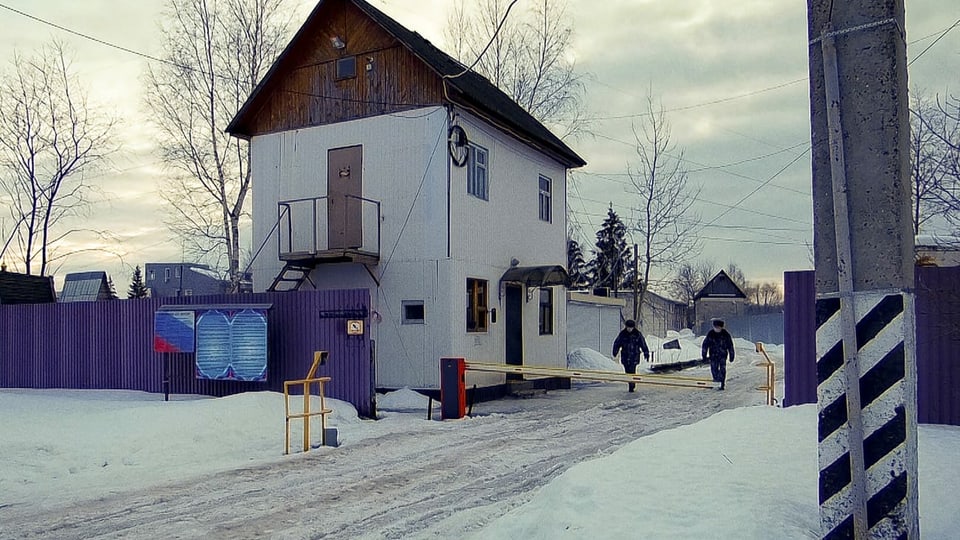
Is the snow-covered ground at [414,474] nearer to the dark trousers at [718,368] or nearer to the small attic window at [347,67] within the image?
the dark trousers at [718,368]

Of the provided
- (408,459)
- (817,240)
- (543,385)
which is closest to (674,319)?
(543,385)

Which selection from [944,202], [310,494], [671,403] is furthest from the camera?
[671,403]

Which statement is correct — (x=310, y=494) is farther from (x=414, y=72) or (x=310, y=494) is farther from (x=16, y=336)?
(x=16, y=336)

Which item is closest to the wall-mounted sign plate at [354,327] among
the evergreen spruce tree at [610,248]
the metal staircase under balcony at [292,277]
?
the metal staircase under balcony at [292,277]

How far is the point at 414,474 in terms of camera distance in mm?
9305

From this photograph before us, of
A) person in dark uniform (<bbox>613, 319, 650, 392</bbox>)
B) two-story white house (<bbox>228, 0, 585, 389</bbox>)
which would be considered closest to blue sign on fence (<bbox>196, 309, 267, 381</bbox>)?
two-story white house (<bbox>228, 0, 585, 389</bbox>)

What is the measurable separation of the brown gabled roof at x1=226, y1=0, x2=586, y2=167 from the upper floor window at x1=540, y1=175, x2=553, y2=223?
0.83m

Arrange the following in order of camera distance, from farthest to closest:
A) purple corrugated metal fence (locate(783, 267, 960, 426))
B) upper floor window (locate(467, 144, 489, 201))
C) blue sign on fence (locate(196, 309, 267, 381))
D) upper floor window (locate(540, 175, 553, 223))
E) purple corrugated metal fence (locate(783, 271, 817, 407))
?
1. upper floor window (locate(540, 175, 553, 223))
2. upper floor window (locate(467, 144, 489, 201))
3. blue sign on fence (locate(196, 309, 267, 381))
4. purple corrugated metal fence (locate(783, 271, 817, 407))
5. purple corrugated metal fence (locate(783, 267, 960, 426))

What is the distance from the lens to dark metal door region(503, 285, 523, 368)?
1992 centimetres

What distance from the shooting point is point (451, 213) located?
17.1 metres

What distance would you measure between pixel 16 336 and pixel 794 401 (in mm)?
18214

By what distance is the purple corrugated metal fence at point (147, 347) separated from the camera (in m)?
14.5

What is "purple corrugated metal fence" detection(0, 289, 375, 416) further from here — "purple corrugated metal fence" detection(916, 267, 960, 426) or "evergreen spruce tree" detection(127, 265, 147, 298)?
"evergreen spruce tree" detection(127, 265, 147, 298)

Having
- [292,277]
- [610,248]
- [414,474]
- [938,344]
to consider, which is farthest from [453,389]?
[610,248]
